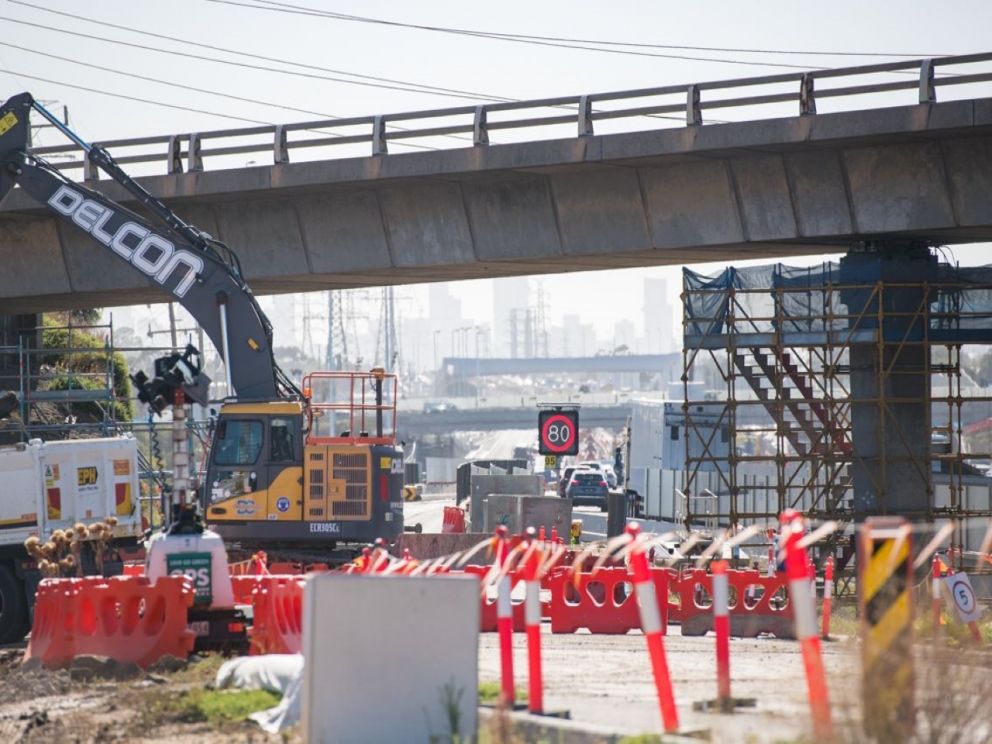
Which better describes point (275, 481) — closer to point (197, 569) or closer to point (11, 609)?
point (11, 609)

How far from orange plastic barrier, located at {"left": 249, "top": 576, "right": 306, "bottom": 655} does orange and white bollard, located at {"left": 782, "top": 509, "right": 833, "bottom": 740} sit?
7.56m

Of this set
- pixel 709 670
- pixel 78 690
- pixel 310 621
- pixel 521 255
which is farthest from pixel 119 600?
pixel 521 255

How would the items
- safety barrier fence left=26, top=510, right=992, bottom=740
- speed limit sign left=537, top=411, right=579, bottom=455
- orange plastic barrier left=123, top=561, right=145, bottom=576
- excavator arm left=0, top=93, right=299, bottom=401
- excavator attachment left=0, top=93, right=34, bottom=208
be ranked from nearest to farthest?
safety barrier fence left=26, top=510, right=992, bottom=740 < orange plastic barrier left=123, top=561, right=145, bottom=576 < excavator arm left=0, top=93, right=299, bottom=401 < excavator attachment left=0, top=93, right=34, bottom=208 < speed limit sign left=537, top=411, right=579, bottom=455

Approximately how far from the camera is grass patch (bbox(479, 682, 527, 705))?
1161 centimetres

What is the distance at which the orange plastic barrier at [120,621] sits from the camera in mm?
15938

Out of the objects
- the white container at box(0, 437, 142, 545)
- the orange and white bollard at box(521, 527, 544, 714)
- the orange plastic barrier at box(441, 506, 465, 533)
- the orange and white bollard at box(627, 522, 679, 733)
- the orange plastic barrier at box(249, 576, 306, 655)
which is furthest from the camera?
the orange plastic barrier at box(441, 506, 465, 533)

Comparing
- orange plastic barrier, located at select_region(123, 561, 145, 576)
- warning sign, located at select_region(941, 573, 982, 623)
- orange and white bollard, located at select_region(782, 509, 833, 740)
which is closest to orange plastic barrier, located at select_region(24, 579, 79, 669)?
orange plastic barrier, located at select_region(123, 561, 145, 576)

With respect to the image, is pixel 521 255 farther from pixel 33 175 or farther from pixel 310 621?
pixel 310 621

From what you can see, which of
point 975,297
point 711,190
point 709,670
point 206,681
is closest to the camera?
point 206,681

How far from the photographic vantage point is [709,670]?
48.8 feet

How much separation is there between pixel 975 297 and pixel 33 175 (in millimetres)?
17859

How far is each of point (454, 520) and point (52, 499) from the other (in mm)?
16732

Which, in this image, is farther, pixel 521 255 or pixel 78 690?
pixel 521 255

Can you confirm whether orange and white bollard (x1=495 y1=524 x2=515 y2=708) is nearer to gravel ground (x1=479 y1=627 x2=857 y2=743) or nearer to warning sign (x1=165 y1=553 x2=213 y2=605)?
gravel ground (x1=479 y1=627 x2=857 y2=743)
